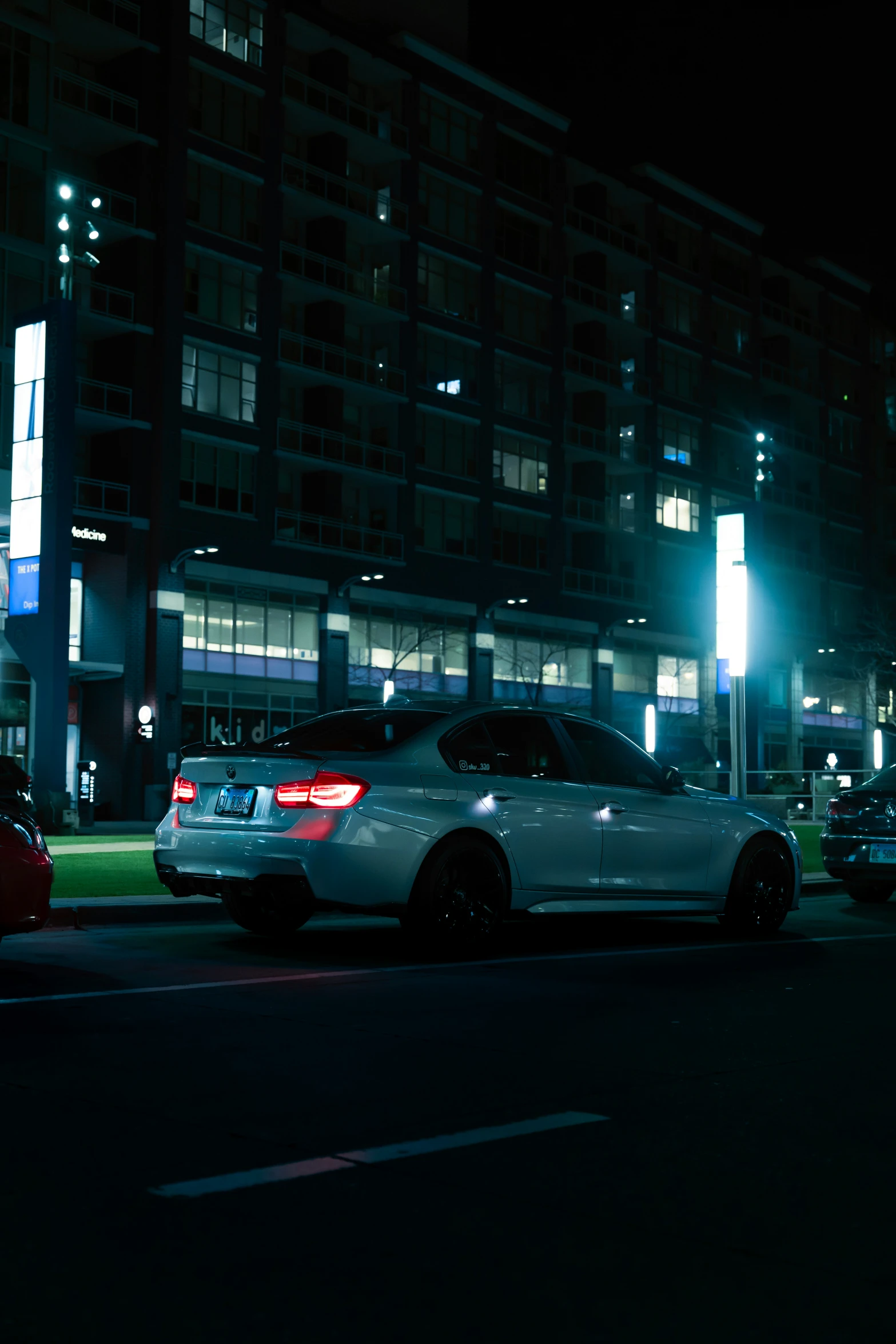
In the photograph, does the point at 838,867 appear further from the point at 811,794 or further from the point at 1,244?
the point at 1,244

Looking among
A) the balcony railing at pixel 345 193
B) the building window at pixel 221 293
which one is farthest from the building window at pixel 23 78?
the balcony railing at pixel 345 193

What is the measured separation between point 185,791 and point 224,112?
39.9 metres

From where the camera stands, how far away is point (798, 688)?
2773 inches

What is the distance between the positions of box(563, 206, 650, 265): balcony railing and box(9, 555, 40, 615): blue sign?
3457cm

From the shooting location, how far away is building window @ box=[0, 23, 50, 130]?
39.8 metres

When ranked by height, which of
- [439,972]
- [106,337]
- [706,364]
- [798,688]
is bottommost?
[439,972]

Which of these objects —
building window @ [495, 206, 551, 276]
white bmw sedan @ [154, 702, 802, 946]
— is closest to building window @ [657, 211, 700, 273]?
building window @ [495, 206, 551, 276]

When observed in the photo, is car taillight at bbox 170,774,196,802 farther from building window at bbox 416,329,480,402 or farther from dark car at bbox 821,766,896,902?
building window at bbox 416,329,480,402

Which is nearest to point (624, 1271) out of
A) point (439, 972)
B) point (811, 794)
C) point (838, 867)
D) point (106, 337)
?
point (439, 972)

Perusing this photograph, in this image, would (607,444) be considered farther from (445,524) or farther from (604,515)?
(445,524)

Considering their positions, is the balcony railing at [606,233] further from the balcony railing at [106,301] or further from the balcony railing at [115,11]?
the balcony railing at [106,301]

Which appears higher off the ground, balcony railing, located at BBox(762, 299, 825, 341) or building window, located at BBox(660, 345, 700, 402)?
balcony railing, located at BBox(762, 299, 825, 341)

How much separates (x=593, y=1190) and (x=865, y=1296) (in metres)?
1.02

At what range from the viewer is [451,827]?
999cm
